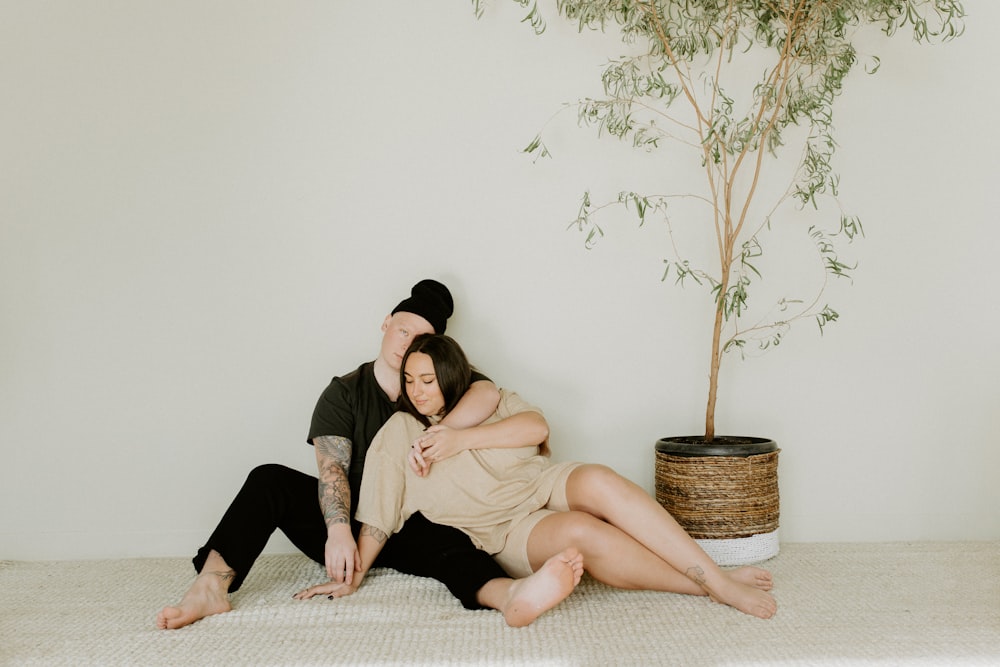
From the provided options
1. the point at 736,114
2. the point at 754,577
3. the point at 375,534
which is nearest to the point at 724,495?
the point at 754,577

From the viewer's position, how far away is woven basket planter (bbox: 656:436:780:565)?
2.50m

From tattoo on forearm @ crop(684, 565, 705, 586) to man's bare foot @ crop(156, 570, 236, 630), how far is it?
A: 107 cm

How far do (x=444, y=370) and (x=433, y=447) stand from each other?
216mm

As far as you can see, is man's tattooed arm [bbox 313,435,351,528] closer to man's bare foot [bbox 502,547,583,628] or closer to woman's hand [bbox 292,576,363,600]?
woman's hand [bbox 292,576,363,600]


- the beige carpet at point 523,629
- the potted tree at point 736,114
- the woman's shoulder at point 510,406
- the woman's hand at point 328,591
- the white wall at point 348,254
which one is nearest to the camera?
the beige carpet at point 523,629

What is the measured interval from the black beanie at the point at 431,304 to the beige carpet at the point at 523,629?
28.2 inches

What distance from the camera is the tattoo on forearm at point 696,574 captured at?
2.08 metres

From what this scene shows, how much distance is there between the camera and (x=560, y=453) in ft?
9.32

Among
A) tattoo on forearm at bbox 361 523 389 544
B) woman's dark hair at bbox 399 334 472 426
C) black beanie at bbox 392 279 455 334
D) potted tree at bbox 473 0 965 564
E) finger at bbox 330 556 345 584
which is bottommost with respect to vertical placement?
finger at bbox 330 556 345 584

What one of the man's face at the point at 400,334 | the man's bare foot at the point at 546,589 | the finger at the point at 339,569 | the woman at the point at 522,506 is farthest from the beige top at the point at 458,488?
the man's bare foot at the point at 546,589

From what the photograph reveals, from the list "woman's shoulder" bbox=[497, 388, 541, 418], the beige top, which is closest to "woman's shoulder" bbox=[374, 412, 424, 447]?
the beige top

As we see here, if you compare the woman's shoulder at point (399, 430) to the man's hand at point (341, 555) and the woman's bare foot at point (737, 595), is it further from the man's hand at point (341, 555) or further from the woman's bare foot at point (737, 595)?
the woman's bare foot at point (737, 595)

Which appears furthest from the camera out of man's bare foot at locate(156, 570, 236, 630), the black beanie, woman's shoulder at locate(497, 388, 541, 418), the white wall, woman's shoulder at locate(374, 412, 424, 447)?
the white wall

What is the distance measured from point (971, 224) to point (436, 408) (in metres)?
1.82
